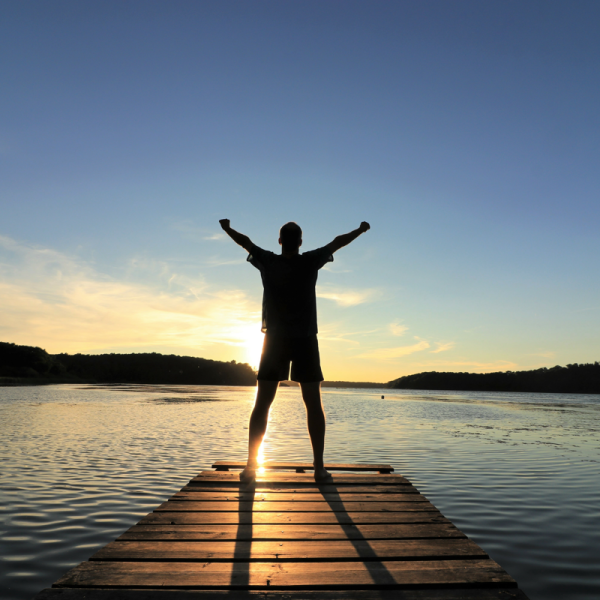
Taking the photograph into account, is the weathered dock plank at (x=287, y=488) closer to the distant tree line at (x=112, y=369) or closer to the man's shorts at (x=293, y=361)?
the man's shorts at (x=293, y=361)

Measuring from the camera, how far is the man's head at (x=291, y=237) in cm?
571

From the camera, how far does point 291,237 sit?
5.71 metres

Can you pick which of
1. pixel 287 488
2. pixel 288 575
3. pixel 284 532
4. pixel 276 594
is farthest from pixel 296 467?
pixel 276 594

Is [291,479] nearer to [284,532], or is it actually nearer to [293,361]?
[293,361]

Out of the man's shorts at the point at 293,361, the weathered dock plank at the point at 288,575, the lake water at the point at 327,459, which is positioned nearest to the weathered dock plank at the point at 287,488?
the man's shorts at the point at 293,361

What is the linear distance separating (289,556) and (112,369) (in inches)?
6566

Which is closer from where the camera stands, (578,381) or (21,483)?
(21,483)

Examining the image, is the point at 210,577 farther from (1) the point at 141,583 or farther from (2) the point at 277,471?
(2) the point at 277,471

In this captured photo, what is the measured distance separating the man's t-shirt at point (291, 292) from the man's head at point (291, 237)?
0.17 meters

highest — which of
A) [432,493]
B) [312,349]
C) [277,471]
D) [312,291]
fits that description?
[312,291]

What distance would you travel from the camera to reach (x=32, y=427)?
760 inches

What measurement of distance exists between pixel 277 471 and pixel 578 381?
173m

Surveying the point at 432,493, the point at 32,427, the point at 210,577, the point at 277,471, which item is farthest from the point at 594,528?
the point at 32,427

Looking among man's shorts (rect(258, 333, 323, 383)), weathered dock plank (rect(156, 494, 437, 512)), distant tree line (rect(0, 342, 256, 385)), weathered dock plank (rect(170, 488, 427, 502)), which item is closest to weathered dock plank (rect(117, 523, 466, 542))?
weathered dock plank (rect(156, 494, 437, 512))
